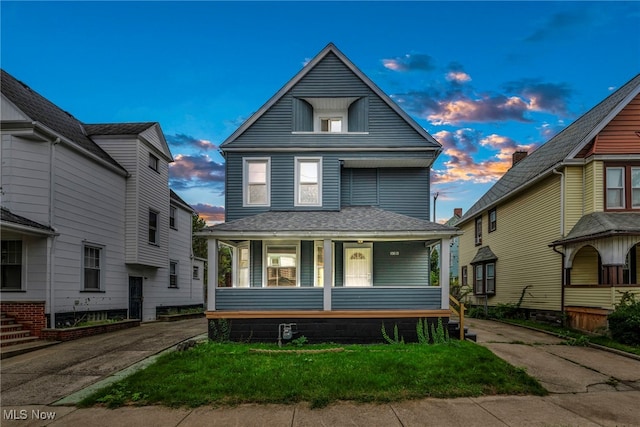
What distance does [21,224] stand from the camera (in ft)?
39.1

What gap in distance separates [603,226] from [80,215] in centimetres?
1800

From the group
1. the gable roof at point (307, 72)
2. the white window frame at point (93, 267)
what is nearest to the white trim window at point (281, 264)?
the gable roof at point (307, 72)

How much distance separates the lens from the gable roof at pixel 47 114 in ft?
44.9

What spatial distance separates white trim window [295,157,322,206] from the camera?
48.8 feet

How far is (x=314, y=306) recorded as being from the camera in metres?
12.1

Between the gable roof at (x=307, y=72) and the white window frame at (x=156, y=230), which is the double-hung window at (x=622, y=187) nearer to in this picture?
the gable roof at (x=307, y=72)

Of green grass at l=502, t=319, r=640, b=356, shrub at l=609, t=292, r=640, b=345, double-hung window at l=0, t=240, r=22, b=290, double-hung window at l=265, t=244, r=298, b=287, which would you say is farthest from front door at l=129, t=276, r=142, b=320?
shrub at l=609, t=292, r=640, b=345

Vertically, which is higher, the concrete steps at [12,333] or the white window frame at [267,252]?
the white window frame at [267,252]

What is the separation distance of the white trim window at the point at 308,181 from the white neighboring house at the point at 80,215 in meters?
7.57

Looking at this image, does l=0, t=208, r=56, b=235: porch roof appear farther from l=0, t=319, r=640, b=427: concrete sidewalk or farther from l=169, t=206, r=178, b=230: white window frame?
l=169, t=206, r=178, b=230: white window frame

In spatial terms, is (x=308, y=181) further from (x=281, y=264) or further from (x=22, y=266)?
(x=22, y=266)

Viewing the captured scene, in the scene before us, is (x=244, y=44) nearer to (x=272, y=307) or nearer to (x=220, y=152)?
(x=220, y=152)

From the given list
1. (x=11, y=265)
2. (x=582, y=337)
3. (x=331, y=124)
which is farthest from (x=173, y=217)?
(x=582, y=337)

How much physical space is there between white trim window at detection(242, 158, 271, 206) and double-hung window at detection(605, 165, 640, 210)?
1248cm
